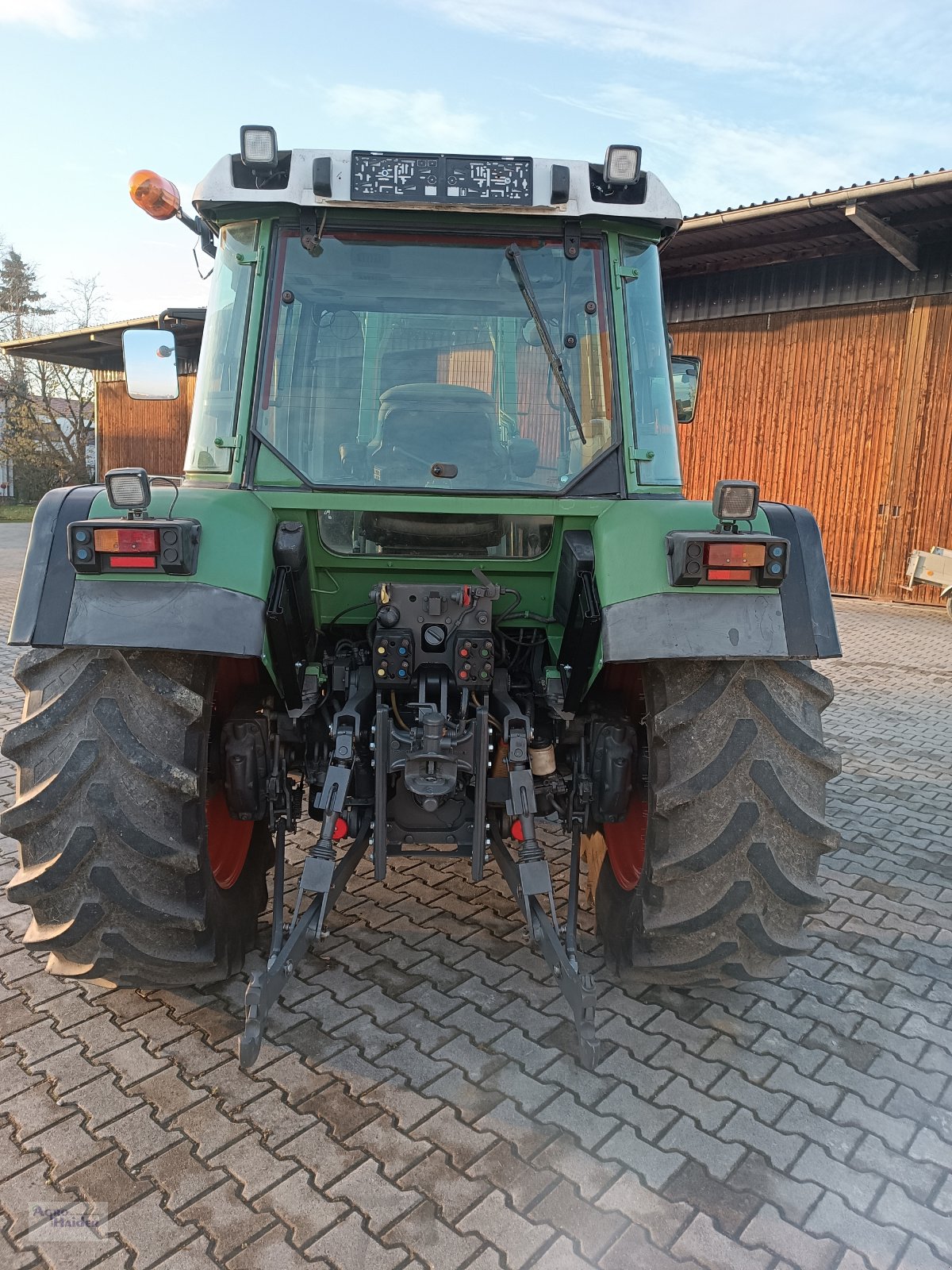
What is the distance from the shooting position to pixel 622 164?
9.13 feet

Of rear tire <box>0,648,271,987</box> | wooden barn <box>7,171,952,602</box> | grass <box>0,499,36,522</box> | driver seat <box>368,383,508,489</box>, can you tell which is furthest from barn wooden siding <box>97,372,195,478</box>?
rear tire <box>0,648,271,987</box>

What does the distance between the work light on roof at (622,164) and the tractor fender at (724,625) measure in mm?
1338

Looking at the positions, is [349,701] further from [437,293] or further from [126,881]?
[437,293]

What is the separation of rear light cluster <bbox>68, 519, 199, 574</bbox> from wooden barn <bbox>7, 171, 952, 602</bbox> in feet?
32.8

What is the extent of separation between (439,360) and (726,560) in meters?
1.22

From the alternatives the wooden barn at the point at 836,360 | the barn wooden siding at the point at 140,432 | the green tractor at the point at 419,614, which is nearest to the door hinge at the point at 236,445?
the green tractor at the point at 419,614

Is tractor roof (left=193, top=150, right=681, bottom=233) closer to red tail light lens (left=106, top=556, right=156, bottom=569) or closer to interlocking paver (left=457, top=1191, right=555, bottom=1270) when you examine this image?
red tail light lens (left=106, top=556, right=156, bottom=569)

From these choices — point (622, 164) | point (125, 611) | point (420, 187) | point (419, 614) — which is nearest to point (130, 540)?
point (125, 611)

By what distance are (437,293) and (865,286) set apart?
11.3 metres

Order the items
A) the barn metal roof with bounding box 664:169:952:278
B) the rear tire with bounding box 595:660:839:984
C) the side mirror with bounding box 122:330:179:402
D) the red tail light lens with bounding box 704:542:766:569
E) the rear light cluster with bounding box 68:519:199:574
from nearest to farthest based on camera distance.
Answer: the rear light cluster with bounding box 68:519:199:574 → the red tail light lens with bounding box 704:542:766:569 → the rear tire with bounding box 595:660:839:984 → the side mirror with bounding box 122:330:179:402 → the barn metal roof with bounding box 664:169:952:278

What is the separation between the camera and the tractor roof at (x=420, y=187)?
8.84 ft

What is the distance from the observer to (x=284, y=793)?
9.12 ft

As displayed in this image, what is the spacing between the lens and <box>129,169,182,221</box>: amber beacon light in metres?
2.83

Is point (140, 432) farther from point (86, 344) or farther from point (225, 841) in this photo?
point (225, 841)
